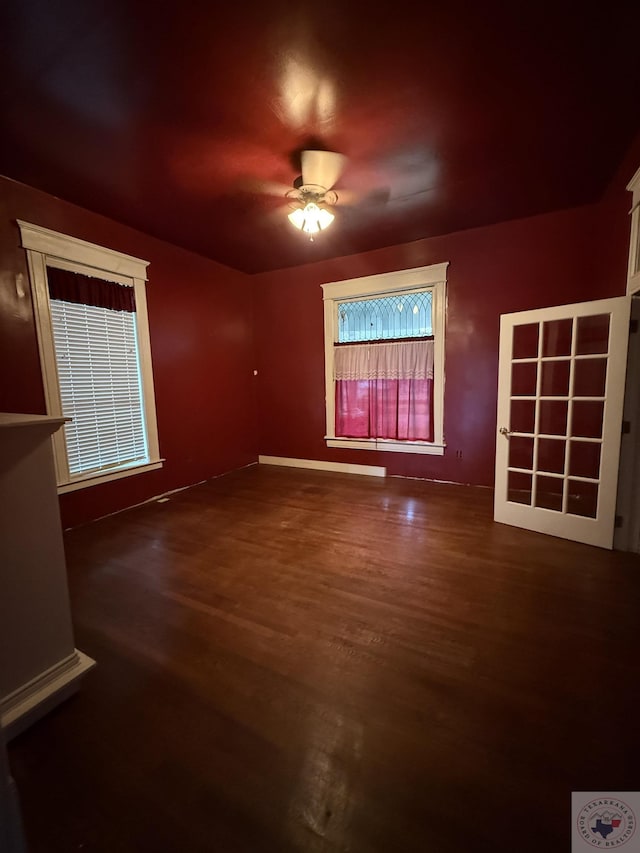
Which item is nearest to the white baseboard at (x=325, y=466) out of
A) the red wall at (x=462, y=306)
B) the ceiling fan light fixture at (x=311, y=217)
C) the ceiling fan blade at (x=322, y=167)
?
the red wall at (x=462, y=306)

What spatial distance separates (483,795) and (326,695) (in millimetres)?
613

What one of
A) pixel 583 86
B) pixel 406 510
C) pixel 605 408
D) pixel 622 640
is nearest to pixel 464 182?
pixel 583 86

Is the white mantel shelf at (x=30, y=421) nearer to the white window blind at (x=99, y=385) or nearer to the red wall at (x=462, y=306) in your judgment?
the white window blind at (x=99, y=385)

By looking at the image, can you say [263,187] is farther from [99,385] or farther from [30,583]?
[30,583]

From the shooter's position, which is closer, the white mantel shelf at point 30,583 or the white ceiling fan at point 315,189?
the white mantel shelf at point 30,583

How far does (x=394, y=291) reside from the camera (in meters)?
4.32

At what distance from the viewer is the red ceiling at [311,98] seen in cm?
157

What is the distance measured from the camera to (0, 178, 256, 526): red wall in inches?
109

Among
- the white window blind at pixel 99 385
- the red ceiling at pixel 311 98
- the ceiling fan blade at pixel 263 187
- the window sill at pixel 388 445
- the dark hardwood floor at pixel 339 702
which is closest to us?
the dark hardwood floor at pixel 339 702

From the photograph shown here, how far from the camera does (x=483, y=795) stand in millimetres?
1115

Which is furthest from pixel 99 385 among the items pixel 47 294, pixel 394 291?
pixel 394 291

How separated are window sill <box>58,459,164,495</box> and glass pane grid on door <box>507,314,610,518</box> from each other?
356cm

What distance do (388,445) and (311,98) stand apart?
345 cm

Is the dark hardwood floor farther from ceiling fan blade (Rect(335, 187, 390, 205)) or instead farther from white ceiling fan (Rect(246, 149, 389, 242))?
ceiling fan blade (Rect(335, 187, 390, 205))
